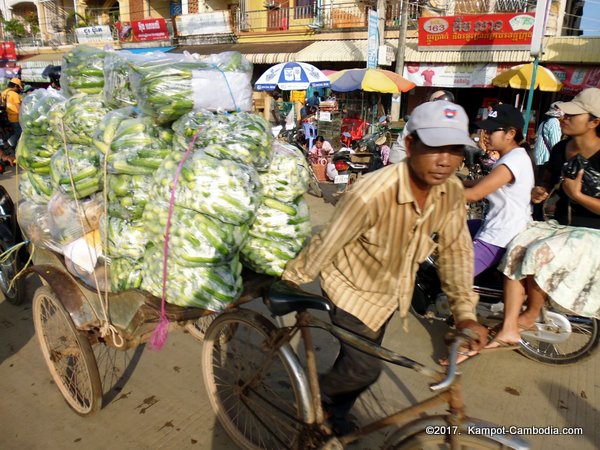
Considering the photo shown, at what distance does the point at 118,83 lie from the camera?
2553mm

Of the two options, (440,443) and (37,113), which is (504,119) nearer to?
(440,443)

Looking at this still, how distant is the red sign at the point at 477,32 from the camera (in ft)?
38.8

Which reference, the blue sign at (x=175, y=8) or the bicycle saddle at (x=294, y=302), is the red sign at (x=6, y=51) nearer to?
the blue sign at (x=175, y=8)

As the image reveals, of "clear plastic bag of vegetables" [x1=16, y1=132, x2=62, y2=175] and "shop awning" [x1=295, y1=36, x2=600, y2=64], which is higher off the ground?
"shop awning" [x1=295, y1=36, x2=600, y2=64]

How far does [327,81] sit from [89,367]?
9.36 m

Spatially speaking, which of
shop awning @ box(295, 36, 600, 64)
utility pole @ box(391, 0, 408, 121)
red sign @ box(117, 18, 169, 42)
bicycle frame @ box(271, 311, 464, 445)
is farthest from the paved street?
red sign @ box(117, 18, 169, 42)

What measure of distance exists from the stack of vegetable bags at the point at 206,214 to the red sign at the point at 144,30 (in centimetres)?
2136

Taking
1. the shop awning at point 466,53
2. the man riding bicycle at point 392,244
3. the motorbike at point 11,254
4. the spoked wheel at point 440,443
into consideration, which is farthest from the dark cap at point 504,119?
the shop awning at point 466,53

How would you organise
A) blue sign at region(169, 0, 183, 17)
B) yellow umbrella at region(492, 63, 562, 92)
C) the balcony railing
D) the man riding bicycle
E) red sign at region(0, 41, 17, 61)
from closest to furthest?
the man riding bicycle
yellow umbrella at region(492, 63, 562, 92)
the balcony railing
red sign at region(0, 41, 17, 61)
blue sign at region(169, 0, 183, 17)

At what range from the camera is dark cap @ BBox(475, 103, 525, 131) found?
9.18ft

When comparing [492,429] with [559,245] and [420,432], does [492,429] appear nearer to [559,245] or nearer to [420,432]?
[420,432]

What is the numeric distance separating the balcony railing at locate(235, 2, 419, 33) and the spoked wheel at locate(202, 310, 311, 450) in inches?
555

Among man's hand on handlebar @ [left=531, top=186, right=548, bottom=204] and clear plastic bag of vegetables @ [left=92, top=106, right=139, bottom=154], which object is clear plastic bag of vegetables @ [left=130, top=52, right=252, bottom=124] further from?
man's hand on handlebar @ [left=531, top=186, right=548, bottom=204]

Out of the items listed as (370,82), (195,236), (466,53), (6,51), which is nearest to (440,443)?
(195,236)
